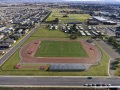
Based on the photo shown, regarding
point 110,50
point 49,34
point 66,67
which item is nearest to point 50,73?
point 66,67

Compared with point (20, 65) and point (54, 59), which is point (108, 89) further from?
point (20, 65)

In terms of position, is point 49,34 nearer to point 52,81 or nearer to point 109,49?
point 109,49

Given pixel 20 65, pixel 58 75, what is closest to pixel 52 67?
pixel 58 75

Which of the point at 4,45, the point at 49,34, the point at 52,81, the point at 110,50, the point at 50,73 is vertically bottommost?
the point at 49,34

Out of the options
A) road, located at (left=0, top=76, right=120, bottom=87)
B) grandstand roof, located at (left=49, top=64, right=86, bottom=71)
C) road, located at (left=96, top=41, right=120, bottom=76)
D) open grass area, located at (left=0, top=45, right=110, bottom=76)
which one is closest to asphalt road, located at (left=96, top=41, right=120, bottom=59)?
road, located at (left=96, top=41, right=120, bottom=76)

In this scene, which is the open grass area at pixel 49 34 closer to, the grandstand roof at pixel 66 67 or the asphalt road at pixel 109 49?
the asphalt road at pixel 109 49
